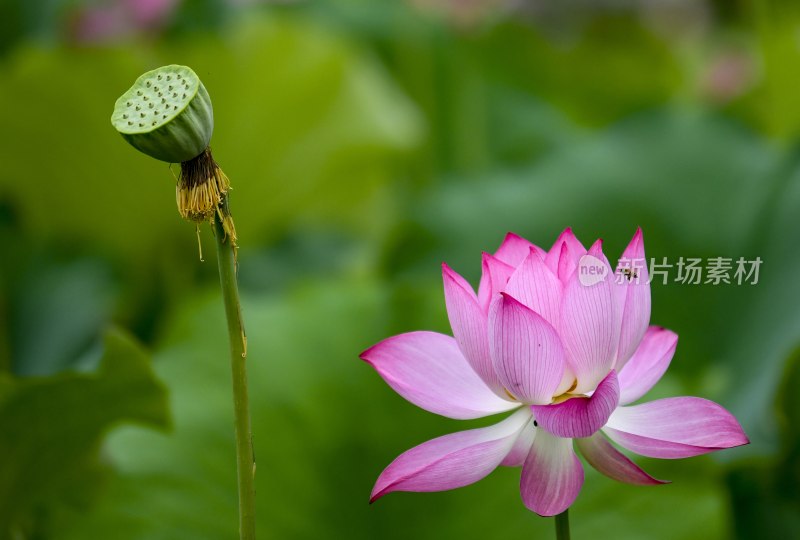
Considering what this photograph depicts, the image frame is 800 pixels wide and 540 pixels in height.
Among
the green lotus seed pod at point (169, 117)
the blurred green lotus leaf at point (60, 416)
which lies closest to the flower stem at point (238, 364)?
the green lotus seed pod at point (169, 117)

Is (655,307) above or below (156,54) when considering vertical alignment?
below

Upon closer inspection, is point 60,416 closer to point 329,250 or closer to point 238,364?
point 238,364

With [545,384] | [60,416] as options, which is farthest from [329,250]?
[545,384]

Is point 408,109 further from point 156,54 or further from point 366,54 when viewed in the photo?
point 156,54

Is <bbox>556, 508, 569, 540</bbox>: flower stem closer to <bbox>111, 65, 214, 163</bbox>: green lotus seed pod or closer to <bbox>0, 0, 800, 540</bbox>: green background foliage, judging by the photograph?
<bbox>111, 65, 214, 163</bbox>: green lotus seed pod

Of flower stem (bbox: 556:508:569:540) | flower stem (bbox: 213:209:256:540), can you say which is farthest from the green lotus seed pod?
flower stem (bbox: 556:508:569:540)

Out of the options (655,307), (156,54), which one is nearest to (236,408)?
(655,307)
